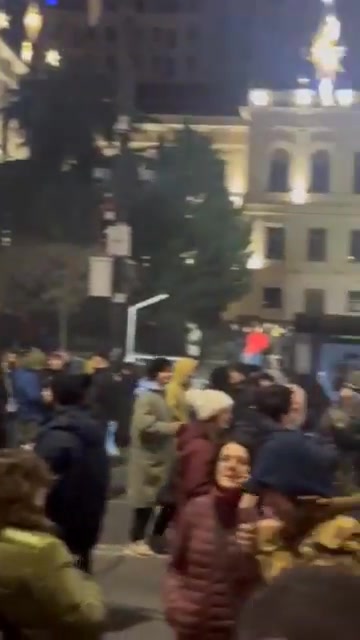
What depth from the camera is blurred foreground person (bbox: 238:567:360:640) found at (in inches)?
34.3

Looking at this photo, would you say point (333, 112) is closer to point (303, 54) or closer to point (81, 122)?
point (303, 54)

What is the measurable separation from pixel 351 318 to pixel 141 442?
7241mm

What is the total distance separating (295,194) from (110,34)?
5.11m

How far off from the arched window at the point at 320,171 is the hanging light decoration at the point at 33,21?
5.16 m

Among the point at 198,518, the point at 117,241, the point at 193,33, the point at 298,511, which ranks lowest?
the point at 198,518

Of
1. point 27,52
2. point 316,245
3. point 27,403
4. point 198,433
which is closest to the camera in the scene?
point 198,433

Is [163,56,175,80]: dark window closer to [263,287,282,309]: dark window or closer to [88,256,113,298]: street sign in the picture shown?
[263,287,282,309]: dark window

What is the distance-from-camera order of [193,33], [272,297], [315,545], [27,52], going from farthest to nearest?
1. [193,33]
2. [27,52]
3. [272,297]
4. [315,545]

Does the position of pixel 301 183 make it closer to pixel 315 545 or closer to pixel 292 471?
pixel 292 471

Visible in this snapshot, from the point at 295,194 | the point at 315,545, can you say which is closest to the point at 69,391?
the point at 315,545

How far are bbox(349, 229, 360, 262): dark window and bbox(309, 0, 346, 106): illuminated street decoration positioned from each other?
214cm

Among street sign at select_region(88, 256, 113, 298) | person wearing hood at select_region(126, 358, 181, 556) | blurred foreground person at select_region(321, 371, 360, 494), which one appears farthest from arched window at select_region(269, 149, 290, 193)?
person wearing hood at select_region(126, 358, 181, 556)

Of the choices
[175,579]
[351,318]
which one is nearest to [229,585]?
[175,579]

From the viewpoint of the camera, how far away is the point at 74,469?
15.2 feet
